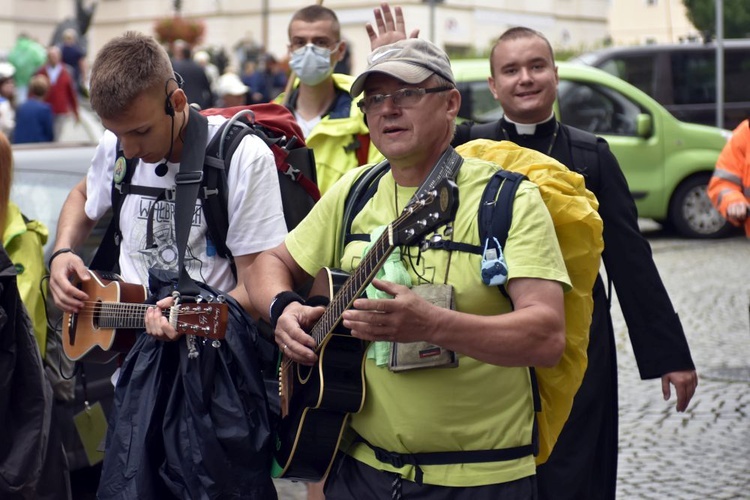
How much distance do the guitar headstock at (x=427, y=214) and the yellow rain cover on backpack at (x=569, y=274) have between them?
548 millimetres

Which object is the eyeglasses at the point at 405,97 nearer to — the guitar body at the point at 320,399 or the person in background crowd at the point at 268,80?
the guitar body at the point at 320,399

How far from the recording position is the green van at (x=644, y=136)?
14.5 metres

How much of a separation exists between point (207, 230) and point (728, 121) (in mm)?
14716

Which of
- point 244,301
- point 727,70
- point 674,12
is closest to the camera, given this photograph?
point 244,301

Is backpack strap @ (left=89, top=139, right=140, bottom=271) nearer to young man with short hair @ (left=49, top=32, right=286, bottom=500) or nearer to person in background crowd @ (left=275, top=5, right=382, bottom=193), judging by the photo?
young man with short hair @ (left=49, top=32, right=286, bottom=500)

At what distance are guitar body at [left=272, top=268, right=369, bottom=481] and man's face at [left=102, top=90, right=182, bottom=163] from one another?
851 millimetres

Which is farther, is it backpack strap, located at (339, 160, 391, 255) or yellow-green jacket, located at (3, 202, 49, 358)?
yellow-green jacket, located at (3, 202, 49, 358)

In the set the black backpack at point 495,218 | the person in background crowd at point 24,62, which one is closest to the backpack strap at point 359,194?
the black backpack at point 495,218

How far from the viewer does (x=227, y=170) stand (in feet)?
13.3

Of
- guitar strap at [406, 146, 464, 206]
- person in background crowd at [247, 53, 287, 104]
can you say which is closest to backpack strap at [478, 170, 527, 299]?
guitar strap at [406, 146, 464, 206]

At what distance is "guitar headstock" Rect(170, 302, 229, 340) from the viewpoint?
371cm

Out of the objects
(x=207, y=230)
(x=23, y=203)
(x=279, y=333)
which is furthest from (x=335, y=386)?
(x=23, y=203)

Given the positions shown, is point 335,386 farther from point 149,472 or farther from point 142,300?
point 142,300

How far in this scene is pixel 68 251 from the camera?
441cm
